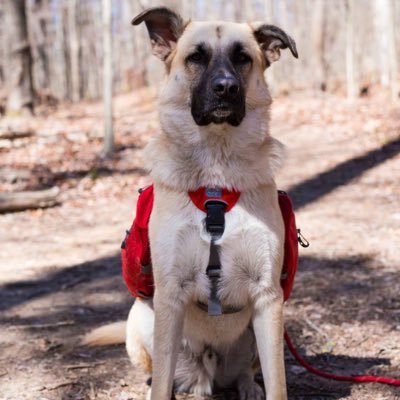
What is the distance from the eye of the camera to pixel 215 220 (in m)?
2.61

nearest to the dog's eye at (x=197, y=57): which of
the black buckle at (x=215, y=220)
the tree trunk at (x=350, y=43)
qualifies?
the black buckle at (x=215, y=220)

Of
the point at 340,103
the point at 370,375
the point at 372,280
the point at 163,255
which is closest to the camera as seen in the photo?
the point at 163,255

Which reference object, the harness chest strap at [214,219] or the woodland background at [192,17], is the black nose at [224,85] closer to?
the harness chest strap at [214,219]

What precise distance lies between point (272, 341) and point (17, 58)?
40.8ft

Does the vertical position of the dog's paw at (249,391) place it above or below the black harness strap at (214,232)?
below

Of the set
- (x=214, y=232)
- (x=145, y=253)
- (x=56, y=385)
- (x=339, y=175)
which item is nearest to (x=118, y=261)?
(x=56, y=385)

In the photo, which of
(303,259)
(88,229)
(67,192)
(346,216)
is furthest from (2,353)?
(67,192)

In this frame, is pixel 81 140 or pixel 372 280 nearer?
pixel 372 280

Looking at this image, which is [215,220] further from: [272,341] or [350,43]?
[350,43]

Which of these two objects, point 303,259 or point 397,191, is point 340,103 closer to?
point 397,191

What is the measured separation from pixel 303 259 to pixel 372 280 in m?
0.82

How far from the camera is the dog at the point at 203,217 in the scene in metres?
2.64

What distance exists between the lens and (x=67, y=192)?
338 inches

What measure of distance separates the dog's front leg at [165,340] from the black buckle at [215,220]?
1.20 feet
